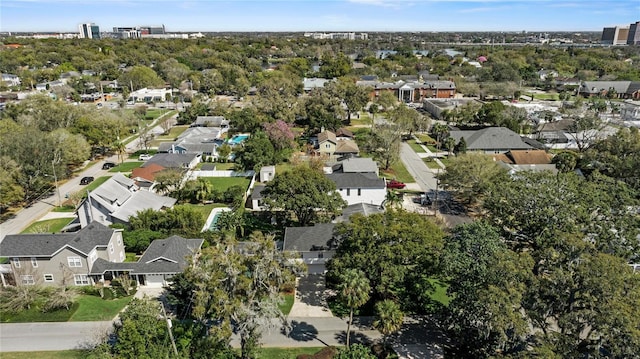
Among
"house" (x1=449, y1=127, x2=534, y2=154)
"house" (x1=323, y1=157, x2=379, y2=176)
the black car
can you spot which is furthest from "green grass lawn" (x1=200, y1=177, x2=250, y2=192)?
"house" (x1=449, y1=127, x2=534, y2=154)

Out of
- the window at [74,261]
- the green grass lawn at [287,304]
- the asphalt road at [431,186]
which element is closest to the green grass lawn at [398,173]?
the asphalt road at [431,186]

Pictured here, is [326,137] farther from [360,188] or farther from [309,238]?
Answer: [309,238]

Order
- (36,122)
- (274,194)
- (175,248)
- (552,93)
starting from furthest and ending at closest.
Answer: (552,93)
(36,122)
(274,194)
(175,248)

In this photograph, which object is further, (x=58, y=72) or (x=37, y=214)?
(x=58, y=72)

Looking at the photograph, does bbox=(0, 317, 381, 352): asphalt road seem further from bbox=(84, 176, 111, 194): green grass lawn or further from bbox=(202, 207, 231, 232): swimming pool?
bbox=(84, 176, 111, 194): green grass lawn

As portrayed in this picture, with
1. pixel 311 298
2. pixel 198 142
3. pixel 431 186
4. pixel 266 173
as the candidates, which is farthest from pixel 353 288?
pixel 198 142

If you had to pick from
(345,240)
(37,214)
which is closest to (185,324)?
(345,240)

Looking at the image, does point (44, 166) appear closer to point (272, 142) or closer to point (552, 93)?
point (272, 142)
